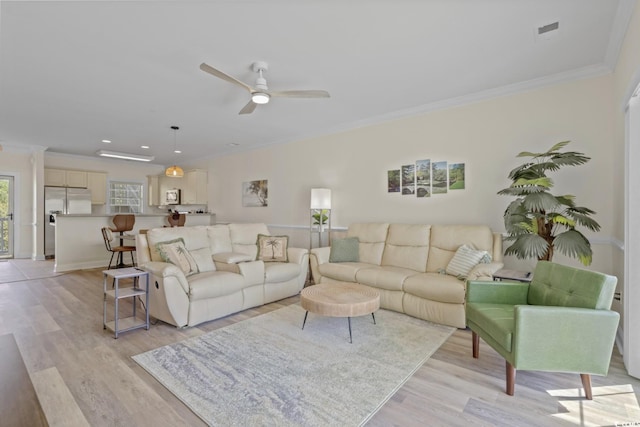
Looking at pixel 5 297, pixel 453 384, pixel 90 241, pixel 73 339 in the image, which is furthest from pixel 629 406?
pixel 90 241

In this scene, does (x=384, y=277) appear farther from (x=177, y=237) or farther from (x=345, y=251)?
(x=177, y=237)

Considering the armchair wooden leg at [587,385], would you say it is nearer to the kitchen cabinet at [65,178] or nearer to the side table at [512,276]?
the side table at [512,276]

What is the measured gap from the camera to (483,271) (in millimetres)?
3090

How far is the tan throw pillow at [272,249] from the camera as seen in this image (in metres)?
4.36

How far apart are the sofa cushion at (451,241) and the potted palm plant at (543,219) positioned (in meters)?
0.50

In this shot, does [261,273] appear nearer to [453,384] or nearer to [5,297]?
[453,384]

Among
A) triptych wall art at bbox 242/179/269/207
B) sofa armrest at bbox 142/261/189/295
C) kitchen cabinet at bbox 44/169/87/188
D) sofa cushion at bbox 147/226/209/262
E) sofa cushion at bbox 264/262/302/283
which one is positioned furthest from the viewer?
kitchen cabinet at bbox 44/169/87/188

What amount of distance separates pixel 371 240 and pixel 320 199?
1181 mm

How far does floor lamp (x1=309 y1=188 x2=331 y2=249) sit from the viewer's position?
16.9 feet

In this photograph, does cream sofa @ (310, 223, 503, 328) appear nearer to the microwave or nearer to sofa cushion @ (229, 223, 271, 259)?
sofa cushion @ (229, 223, 271, 259)

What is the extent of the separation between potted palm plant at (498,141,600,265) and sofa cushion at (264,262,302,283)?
2.64 metres

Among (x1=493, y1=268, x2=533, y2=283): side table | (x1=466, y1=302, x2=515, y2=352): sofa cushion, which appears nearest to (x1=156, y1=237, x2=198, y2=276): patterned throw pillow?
(x1=466, y1=302, x2=515, y2=352): sofa cushion

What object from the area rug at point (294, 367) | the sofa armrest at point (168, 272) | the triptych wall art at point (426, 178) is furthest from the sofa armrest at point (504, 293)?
the sofa armrest at point (168, 272)

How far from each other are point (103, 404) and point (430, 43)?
375 centimetres
